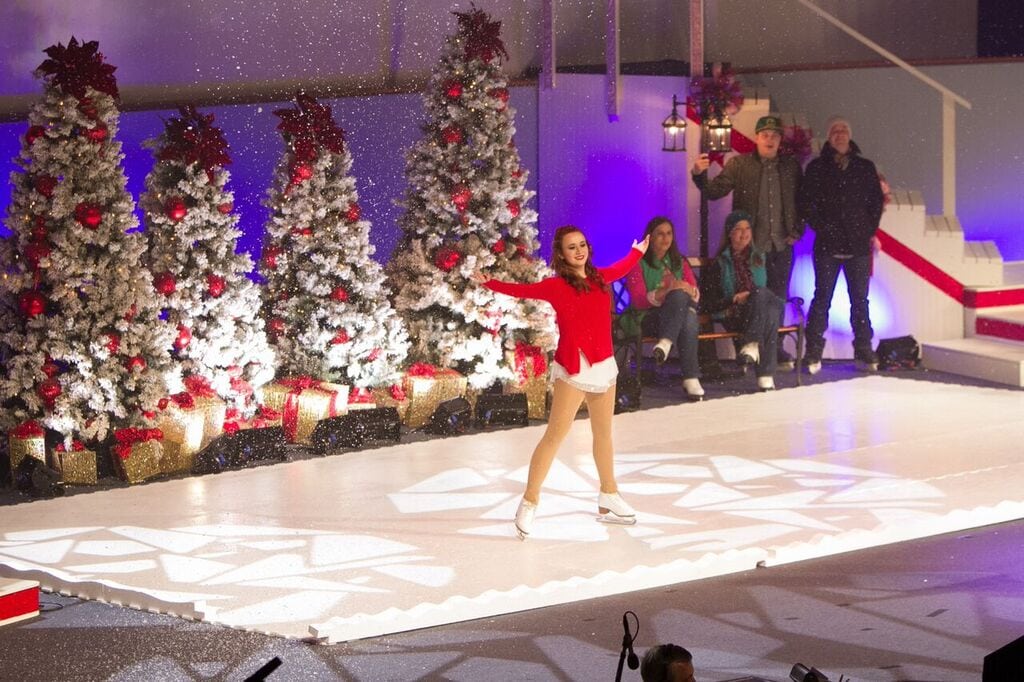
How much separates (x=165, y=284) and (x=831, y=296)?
538 centimetres

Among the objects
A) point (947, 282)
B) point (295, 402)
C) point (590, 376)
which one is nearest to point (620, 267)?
point (590, 376)

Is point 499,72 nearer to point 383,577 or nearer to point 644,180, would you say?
point 644,180

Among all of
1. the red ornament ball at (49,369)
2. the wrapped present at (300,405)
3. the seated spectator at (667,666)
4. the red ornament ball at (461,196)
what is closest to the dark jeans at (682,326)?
the red ornament ball at (461,196)

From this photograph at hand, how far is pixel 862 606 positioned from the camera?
571 centimetres

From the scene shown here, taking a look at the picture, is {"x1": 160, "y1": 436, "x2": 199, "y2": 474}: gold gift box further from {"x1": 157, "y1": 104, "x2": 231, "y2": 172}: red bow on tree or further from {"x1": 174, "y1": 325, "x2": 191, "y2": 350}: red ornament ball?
{"x1": 157, "y1": 104, "x2": 231, "y2": 172}: red bow on tree

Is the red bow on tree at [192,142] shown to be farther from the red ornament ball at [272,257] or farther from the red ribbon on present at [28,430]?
the red ribbon on present at [28,430]

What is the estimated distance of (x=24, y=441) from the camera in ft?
26.3

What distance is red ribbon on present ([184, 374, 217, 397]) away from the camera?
27.9ft

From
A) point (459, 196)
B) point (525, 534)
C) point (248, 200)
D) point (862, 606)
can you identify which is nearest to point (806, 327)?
point (459, 196)

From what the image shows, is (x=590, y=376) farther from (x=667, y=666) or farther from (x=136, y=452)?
(x=667, y=666)

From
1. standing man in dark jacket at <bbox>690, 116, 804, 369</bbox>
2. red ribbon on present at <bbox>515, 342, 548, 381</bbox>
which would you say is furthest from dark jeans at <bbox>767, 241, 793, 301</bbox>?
red ribbon on present at <bbox>515, 342, 548, 381</bbox>

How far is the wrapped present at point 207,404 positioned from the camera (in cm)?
846

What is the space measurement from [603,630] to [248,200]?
5.43 meters

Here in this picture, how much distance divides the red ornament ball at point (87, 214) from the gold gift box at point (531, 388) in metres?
2.89
